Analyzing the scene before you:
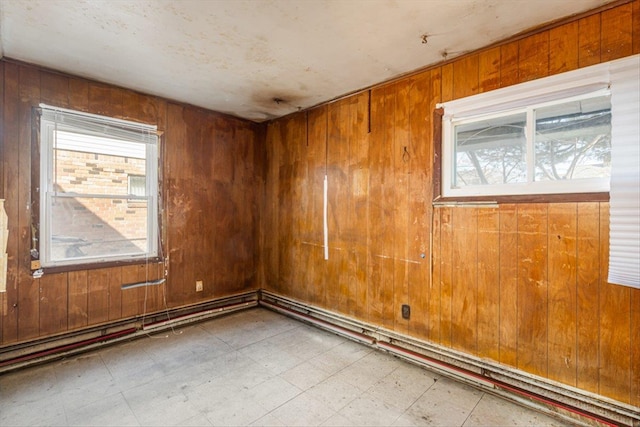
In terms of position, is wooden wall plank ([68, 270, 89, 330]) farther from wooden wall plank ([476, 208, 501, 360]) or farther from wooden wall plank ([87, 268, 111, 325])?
wooden wall plank ([476, 208, 501, 360])

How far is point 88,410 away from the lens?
6.22ft

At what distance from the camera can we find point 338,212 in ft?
10.5

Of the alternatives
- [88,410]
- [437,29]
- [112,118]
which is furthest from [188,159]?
[437,29]

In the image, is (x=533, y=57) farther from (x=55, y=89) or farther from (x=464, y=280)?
(x=55, y=89)

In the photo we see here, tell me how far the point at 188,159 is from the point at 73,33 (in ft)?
5.09

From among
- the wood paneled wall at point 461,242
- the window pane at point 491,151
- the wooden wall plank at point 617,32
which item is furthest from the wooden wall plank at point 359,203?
the wooden wall plank at point 617,32

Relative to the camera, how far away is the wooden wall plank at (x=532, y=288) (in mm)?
1947

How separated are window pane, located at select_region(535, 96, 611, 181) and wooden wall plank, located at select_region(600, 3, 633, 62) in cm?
25

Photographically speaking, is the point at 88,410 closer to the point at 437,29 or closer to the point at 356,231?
the point at 356,231

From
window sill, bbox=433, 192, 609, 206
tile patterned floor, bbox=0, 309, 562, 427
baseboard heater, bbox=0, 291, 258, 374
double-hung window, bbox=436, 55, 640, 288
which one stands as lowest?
tile patterned floor, bbox=0, 309, 562, 427

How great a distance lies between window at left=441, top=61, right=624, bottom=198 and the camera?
178 cm

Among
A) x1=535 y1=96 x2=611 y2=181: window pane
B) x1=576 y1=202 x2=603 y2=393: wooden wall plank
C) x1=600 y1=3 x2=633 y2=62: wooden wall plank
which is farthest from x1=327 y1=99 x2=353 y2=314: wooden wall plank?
x1=600 y1=3 x2=633 y2=62: wooden wall plank

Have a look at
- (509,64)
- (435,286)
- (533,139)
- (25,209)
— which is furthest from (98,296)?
(509,64)

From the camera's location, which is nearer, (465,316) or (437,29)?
(437,29)
